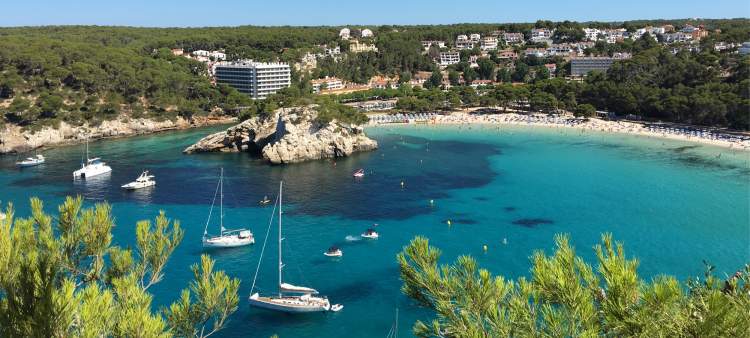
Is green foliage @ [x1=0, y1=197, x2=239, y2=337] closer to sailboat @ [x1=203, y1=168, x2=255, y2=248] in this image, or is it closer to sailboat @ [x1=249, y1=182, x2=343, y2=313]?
sailboat @ [x1=249, y1=182, x2=343, y2=313]

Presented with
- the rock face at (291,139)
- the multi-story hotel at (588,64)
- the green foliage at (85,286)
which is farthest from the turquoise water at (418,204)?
the multi-story hotel at (588,64)

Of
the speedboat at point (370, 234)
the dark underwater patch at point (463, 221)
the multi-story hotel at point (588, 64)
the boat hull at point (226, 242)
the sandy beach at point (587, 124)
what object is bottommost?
the boat hull at point (226, 242)

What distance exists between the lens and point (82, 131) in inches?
2530

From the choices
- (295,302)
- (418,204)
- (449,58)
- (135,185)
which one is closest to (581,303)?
(295,302)

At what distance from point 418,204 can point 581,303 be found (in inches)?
1141

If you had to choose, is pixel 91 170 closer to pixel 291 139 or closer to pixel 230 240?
pixel 291 139

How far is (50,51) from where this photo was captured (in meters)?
75.4

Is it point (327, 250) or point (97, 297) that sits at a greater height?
point (97, 297)

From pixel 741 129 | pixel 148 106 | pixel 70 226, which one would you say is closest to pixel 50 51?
pixel 148 106

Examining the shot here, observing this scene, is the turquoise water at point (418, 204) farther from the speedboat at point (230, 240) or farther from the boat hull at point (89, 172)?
the boat hull at point (89, 172)

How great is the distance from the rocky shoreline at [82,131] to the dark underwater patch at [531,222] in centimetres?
4369

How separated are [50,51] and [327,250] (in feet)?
208

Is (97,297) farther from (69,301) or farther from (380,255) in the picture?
(380,255)

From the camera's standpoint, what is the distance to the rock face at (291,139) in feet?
170
